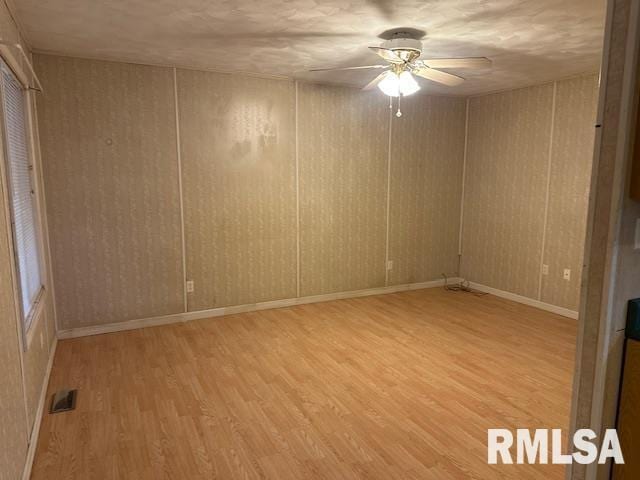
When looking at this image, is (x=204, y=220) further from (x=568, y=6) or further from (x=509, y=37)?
(x=568, y=6)

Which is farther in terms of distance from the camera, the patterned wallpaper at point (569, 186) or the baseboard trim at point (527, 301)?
the baseboard trim at point (527, 301)

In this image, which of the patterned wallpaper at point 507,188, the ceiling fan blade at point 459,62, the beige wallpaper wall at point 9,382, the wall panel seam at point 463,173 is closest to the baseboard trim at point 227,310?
the wall panel seam at point 463,173

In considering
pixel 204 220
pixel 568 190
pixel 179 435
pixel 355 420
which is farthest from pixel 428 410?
pixel 568 190

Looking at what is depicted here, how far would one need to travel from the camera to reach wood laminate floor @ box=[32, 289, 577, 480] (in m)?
2.17

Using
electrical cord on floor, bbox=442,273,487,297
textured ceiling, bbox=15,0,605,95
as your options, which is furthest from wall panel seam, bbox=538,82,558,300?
electrical cord on floor, bbox=442,273,487,297

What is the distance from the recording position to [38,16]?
2723 millimetres

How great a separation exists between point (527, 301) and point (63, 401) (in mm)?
4616

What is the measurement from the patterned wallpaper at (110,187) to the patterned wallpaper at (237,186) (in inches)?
7.7

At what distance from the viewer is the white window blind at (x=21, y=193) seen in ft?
7.77

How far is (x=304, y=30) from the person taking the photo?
2.93 metres

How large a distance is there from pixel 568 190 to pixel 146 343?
14.6ft

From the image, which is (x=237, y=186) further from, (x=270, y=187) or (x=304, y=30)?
(x=304, y=30)

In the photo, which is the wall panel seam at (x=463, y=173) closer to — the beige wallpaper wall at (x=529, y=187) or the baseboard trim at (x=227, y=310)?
Result: the beige wallpaper wall at (x=529, y=187)

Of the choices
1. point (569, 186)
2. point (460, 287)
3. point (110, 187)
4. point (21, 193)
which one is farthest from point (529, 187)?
A: point (21, 193)
